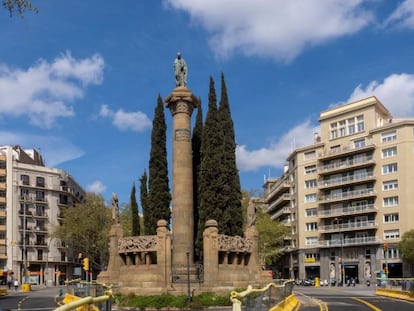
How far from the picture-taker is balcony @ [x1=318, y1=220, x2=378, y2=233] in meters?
82.6

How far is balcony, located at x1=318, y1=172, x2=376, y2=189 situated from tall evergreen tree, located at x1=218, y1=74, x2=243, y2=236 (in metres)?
43.7

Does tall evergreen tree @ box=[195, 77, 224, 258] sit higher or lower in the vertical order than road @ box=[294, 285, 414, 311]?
higher

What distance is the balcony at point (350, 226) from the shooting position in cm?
8262

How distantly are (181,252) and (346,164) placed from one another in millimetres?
58210

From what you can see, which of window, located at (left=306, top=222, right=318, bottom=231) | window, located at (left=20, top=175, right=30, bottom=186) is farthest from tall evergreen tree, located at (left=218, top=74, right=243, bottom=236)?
window, located at (left=20, top=175, right=30, bottom=186)

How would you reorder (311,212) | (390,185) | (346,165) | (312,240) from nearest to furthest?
(390,185)
(346,165)
(312,240)
(311,212)

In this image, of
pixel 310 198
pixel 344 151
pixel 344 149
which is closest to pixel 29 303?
pixel 344 151

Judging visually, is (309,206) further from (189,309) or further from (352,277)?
(189,309)

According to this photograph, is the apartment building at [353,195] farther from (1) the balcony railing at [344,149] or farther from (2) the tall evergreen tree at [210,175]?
(2) the tall evergreen tree at [210,175]

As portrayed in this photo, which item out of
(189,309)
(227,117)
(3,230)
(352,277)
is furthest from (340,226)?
(189,309)

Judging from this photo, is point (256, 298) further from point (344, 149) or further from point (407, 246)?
point (344, 149)

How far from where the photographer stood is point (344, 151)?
87.7 meters

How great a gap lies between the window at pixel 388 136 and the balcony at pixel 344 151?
1.69 m

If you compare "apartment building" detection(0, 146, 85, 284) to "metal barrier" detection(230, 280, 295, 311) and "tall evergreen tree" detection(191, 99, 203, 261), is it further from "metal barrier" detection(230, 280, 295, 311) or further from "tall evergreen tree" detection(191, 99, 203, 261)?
"metal barrier" detection(230, 280, 295, 311)
